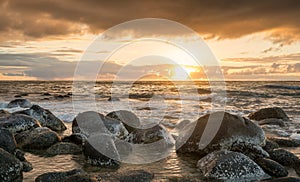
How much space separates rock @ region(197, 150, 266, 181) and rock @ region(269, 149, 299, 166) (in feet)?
4.32

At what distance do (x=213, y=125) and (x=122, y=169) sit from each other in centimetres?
335

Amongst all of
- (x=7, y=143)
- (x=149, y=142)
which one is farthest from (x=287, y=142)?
(x=7, y=143)

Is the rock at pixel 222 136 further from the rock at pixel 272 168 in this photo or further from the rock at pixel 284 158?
the rock at pixel 272 168

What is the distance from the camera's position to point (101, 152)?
8133 mm

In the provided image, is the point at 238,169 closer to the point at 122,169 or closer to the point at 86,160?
the point at 122,169

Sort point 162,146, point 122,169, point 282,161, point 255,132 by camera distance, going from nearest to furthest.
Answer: point 122,169
point 282,161
point 255,132
point 162,146

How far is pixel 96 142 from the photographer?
328 inches

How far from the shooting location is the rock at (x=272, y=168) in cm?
746

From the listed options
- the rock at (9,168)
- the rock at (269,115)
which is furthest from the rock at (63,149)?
the rock at (269,115)

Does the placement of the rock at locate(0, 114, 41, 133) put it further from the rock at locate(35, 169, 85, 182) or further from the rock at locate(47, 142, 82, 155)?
the rock at locate(35, 169, 85, 182)

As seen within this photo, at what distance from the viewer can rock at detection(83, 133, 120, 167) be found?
26.5 ft

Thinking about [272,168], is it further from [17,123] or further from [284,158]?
[17,123]

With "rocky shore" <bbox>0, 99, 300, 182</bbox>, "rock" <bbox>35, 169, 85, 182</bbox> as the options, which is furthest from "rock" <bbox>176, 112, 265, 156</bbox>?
"rock" <bbox>35, 169, 85, 182</bbox>

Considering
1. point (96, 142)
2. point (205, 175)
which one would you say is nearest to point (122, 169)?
point (96, 142)
